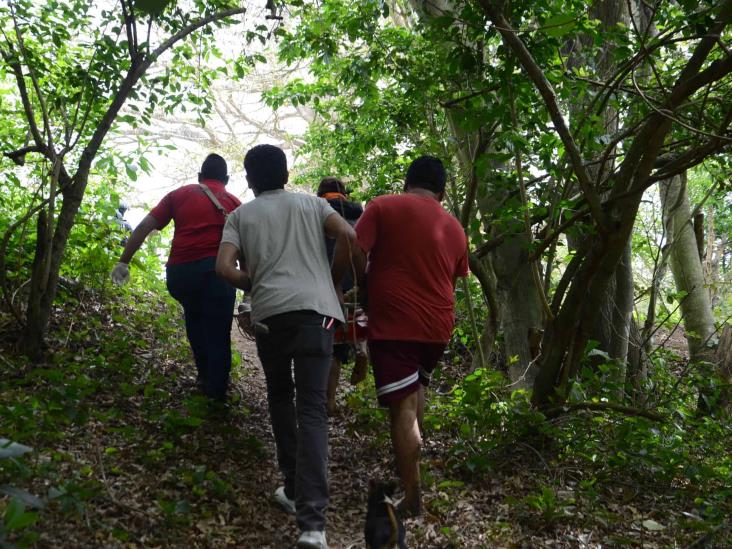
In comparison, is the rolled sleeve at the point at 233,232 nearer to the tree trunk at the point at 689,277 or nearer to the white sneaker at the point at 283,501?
the white sneaker at the point at 283,501

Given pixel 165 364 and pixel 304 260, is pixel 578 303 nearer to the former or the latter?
pixel 304 260

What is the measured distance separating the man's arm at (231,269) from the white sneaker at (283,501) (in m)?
1.21

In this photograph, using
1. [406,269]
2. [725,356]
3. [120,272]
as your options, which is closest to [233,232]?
[406,269]

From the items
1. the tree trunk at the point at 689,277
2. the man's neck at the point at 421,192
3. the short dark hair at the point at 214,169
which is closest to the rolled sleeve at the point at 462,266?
the man's neck at the point at 421,192

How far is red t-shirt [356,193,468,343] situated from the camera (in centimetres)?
375

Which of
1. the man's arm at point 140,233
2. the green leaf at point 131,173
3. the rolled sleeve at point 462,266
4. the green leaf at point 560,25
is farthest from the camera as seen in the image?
the green leaf at point 131,173

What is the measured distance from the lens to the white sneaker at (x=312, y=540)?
3014 millimetres

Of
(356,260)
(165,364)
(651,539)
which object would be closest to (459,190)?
(165,364)

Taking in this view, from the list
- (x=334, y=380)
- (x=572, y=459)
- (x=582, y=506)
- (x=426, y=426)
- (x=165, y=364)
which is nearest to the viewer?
(x=582, y=506)

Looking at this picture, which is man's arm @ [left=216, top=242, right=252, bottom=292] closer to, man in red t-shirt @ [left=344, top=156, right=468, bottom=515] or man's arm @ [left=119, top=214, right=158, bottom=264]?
man in red t-shirt @ [left=344, top=156, right=468, bottom=515]

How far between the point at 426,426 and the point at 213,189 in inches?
98.9

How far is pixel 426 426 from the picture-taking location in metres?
5.15

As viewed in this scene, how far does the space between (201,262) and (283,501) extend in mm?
2017

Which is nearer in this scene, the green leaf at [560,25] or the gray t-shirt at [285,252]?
the gray t-shirt at [285,252]
